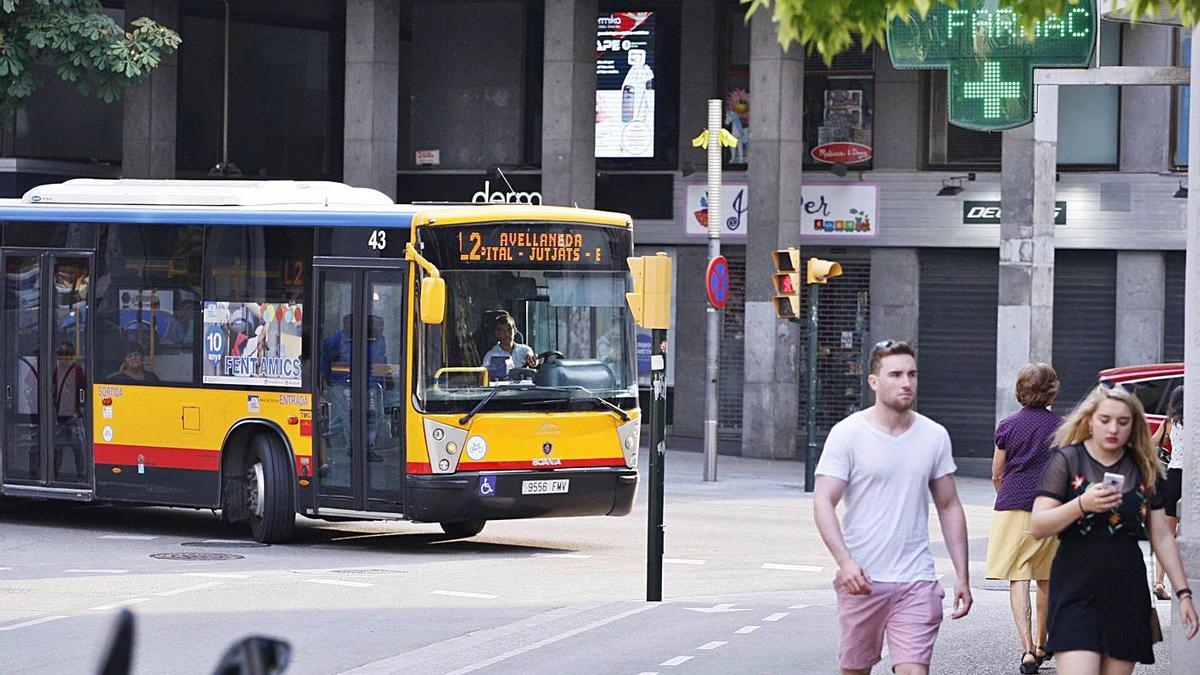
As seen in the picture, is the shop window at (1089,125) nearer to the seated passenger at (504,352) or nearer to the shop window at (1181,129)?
the shop window at (1181,129)

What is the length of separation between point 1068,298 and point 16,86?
15.5 meters

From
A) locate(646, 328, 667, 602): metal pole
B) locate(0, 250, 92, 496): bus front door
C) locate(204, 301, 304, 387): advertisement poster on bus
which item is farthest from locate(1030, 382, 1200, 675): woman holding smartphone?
locate(0, 250, 92, 496): bus front door

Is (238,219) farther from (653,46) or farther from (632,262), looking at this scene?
(653,46)

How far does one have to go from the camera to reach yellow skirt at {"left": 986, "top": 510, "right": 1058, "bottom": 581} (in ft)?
34.4

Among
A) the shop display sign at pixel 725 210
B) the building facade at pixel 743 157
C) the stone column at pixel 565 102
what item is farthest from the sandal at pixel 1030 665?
the shop display sign at pixel 725 210

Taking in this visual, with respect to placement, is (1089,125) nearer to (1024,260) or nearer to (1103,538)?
(1024,260)

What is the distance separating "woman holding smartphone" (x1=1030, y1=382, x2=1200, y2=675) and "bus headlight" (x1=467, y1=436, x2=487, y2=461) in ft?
30.3

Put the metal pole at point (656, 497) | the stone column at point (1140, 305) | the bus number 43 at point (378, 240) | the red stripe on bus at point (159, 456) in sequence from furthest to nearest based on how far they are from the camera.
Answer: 1. the stone column at point (1140, 305)
2. the red stripe on bus at point (159, 456)
3. the bus number 43 at point (378, 240)
4. the metal pole at point (656, 497)

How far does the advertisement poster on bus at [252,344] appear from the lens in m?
17.1

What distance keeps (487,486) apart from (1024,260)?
41.9ft

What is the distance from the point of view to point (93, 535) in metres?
18.1

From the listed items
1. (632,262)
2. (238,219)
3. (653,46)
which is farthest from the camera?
(653,46)

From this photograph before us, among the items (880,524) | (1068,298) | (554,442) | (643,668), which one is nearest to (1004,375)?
(1068,298)

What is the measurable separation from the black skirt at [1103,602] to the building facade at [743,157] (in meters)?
19.9
